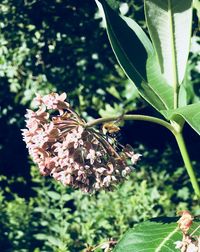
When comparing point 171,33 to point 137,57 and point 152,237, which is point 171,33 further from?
point 152,237

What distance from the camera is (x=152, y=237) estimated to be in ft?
4.08

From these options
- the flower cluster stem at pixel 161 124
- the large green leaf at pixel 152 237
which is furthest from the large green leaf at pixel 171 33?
the large green leaf at pixel 152 237

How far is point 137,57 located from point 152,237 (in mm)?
419

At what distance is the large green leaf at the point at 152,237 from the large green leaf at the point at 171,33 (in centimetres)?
32

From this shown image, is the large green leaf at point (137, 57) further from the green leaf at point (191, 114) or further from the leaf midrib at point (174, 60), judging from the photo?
the green leaf at point (191, 114)

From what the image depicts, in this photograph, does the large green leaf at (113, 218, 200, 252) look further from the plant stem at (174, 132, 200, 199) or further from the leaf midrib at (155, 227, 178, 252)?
the plant stem at (174, 132, 200, 199)

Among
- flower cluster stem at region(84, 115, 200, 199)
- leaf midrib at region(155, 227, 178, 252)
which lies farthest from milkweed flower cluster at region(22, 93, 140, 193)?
leaf midrib at region(155, 227, 178, 252)

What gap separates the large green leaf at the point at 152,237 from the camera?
1.19 meters

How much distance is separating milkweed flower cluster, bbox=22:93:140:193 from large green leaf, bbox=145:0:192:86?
0.76ft

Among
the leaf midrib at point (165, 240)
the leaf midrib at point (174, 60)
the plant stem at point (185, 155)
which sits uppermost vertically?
the leaf midrib at point (174, 60)

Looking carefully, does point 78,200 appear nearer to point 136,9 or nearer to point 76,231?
point 76,231

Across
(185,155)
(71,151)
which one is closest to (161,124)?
(185,155)

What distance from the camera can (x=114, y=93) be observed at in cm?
315

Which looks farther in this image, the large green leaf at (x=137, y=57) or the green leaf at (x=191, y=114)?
the large green leaf at (x=137, y=57)
